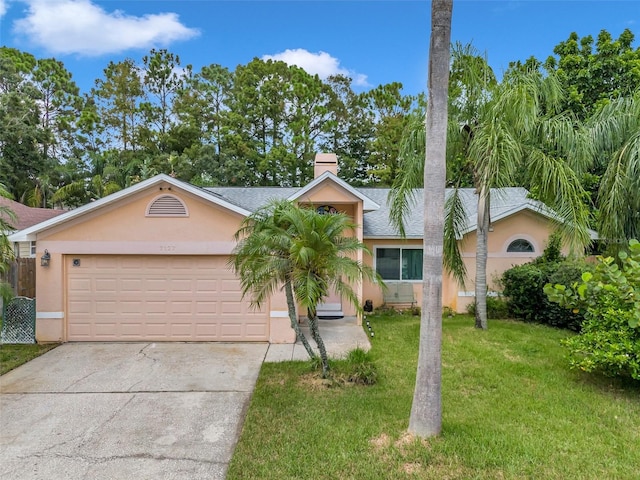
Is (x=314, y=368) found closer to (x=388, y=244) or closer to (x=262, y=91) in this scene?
(x=388, y=244)

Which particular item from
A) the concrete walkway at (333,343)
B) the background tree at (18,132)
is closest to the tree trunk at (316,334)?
the concrete walkway at (333,343)

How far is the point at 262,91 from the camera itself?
A: 1049 inches

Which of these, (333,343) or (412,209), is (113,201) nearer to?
(333,343)

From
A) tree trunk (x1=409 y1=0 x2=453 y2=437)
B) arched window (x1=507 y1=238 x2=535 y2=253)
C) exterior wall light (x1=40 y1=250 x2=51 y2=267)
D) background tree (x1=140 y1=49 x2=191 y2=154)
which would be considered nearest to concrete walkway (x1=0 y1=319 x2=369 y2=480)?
exterior wall light (x1=40 y1=250 x2=51 y2=267)

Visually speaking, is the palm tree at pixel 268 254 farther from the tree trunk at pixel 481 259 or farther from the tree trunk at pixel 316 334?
the tree trunk at pixel 481 259

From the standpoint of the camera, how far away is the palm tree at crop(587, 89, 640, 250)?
25.3ft

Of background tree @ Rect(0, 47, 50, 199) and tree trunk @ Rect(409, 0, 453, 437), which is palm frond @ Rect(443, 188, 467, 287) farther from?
background tree @ Rect(0, 47, 50, 199)

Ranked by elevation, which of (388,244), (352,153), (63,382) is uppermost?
(352,153)

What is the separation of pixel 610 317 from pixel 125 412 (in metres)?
7.61

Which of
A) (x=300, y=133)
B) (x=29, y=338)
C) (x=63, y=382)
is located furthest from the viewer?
(x=300, y=133)

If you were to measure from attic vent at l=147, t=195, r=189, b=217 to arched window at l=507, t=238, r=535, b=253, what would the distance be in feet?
34.3

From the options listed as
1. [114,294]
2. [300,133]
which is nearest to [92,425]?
[114,294]

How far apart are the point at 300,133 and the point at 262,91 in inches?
169

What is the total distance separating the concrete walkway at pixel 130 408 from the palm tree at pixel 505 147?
4.38m
